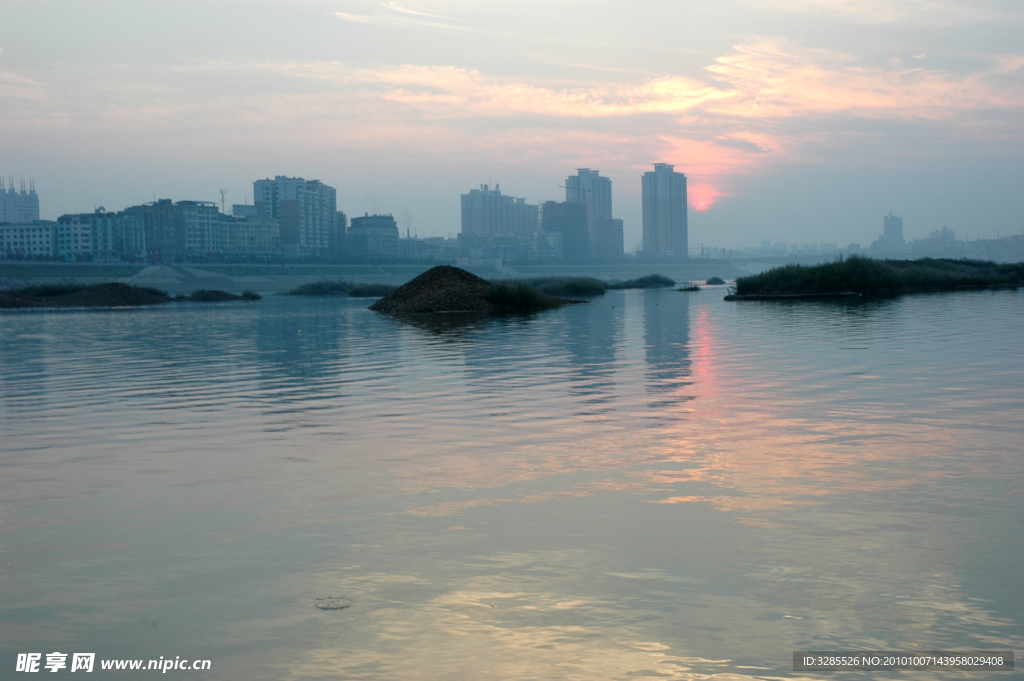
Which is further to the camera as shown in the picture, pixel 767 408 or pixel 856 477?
pixel 767 408

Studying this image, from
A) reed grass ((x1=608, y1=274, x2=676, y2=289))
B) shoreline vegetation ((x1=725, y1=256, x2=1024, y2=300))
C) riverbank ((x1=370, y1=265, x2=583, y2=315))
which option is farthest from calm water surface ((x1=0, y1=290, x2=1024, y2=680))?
reed grass ((x1=608, y1=274, x2=676, y2=289))

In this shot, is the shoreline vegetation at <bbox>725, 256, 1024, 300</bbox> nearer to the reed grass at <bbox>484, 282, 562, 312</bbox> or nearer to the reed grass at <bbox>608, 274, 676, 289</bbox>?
the reed grass at <bbox>484, 282, 562, 312</bbox>

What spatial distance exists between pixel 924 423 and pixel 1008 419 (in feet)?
3.52

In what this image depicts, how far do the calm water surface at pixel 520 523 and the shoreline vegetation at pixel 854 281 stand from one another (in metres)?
37.9

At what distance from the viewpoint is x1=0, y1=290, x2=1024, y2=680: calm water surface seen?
444cm

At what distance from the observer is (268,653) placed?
4336mm

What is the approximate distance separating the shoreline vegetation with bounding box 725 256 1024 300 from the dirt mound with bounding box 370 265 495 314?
1804cm

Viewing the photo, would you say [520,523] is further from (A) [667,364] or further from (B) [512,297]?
(B) [512,297]

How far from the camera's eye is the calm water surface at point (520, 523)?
4.44m

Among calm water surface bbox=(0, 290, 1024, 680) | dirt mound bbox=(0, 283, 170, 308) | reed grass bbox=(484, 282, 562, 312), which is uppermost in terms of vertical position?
dirt mound bbox=(0, 283, 170, 308)

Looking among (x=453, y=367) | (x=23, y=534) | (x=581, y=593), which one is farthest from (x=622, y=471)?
(x=453, y=367)

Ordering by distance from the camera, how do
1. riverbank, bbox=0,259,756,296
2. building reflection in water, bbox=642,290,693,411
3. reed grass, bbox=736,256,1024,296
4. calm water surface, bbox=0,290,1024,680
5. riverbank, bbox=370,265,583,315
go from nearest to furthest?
calm water surface, bbox=0,290,1024,680 → building reflection in water, bbox=642,290,693,411 → riverbank, bbox=370,265,583,315 → reed grass, bbox=736,256,1024,296 → riverbank, bbox=0,259,756,296

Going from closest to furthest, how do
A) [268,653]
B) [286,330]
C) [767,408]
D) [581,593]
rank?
[268,653] → [581,593] → [767,408] → [286,330]

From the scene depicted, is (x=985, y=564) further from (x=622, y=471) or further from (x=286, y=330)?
(x=286, y=330)
